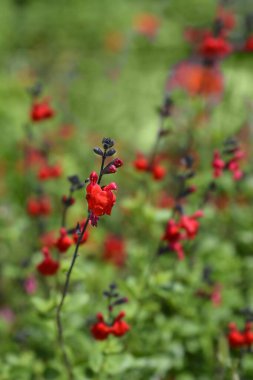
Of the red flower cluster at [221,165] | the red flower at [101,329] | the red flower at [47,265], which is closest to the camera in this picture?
the red flower at [101,329]

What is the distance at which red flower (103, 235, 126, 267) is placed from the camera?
5.23 meters

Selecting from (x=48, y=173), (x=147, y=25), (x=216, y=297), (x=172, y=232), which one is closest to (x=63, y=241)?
(x=172, y=232)

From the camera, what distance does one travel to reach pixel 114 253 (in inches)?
207

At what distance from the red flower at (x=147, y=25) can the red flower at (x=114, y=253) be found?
6834 mm

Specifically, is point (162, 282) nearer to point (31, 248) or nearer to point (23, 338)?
point (23, 338)

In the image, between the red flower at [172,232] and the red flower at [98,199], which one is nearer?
the red flower at [98,199]

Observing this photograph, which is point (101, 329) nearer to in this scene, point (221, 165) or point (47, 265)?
point (47, 265)

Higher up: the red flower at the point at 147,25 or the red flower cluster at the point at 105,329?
the red flower at the point at 147,25

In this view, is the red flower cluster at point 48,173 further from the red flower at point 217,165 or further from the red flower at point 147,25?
the red flower at point 147,25

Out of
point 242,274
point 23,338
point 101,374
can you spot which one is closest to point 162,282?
point 101,374

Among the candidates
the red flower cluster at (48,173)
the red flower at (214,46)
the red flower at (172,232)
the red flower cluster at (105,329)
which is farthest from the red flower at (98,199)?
the red flower at (214,46)

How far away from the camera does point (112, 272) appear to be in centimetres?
484

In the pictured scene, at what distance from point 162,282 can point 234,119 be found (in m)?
2.89

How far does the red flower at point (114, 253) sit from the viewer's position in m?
5.23
